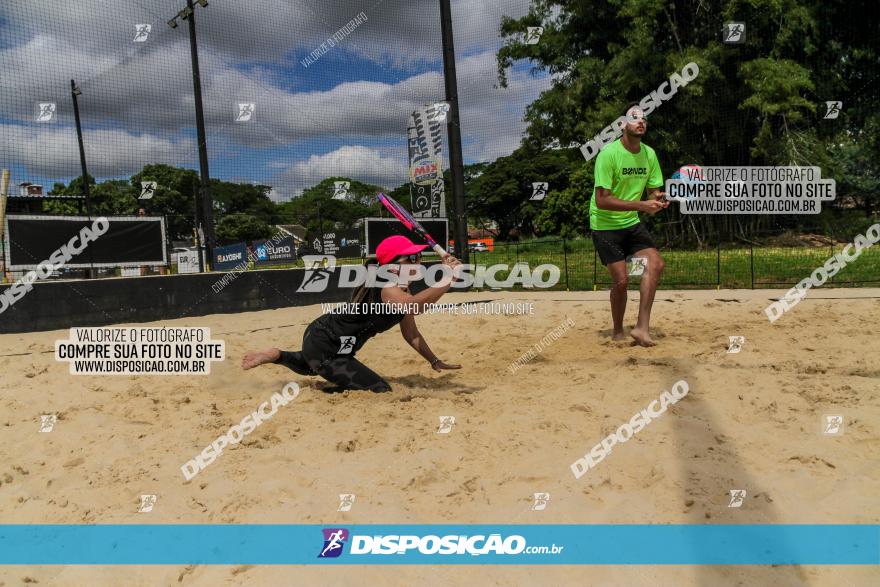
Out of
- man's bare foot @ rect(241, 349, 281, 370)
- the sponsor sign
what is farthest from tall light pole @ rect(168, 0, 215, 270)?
the sponsor sign

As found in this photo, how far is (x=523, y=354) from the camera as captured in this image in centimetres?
531

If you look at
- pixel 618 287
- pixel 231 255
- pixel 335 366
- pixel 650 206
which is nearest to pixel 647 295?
pixel 618 287

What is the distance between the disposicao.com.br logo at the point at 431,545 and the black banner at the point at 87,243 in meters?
7.39

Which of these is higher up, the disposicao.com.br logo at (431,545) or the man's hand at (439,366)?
the man's hand at (439,366)

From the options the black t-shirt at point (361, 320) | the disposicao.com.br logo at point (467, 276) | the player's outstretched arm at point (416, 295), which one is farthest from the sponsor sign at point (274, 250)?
the player's outstretched arm at point (416, 295)

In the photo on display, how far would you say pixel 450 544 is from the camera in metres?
2.23

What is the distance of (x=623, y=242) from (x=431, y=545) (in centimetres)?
398

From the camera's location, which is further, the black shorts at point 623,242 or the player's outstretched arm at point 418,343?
the black shorts at point 623,242

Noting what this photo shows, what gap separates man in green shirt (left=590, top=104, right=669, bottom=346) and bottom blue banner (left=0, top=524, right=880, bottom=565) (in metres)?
3.08

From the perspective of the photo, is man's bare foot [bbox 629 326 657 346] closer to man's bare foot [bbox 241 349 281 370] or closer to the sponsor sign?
man's bare foot [bbox 241 349 281 370]

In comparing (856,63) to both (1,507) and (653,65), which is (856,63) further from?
(1,507)

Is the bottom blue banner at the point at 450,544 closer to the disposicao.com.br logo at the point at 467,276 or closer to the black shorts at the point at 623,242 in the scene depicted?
the disposicao.com.br logo at the point at 467,276

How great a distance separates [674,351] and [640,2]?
18.8 meters

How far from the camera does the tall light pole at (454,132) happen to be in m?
9.95
